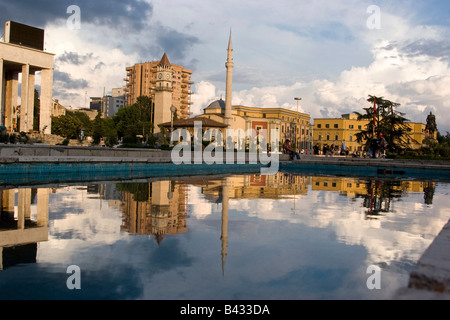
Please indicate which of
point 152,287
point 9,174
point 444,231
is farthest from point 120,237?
point 9,174

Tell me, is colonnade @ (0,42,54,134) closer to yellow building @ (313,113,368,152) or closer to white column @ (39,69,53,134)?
white column @ (39,69,53,134)

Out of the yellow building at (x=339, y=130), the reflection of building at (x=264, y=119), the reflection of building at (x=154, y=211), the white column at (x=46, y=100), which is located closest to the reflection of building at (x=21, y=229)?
the reflection of building at (x=154, y=211)

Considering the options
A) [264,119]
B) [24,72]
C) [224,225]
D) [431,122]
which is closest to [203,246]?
[224,225]

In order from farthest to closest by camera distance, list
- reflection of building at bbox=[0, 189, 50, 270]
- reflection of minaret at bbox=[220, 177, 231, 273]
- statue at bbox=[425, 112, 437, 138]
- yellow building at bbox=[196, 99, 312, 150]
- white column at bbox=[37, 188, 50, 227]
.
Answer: yellow building at bbox=[196, 99, 312, 150]
statue at bbox=[425, 112, 437, 138]
white column at bbox=[37, 188, 50, 227]
reflection of minaret at bbox=[220, 177, 231, 273]
reflection of building at bbox=[0, 189, 50, 270]

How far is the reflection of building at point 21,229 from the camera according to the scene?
14.0ft

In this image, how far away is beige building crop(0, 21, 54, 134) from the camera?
3070 centimetres

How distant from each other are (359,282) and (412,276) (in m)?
0.47

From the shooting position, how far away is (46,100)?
3284 cm

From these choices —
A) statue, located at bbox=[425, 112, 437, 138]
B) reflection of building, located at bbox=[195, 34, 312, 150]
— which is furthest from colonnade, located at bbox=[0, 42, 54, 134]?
statue, located at bbox=[425, 112, 437, 138]

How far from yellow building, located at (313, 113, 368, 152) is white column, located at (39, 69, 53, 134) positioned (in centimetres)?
5918

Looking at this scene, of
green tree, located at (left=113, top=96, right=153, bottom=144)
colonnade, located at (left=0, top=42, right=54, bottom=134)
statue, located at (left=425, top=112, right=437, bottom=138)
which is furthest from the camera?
statue, located at (left=425, top=112, right=437, bottom=138)

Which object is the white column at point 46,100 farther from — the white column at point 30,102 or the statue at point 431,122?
the statue at point 431,122

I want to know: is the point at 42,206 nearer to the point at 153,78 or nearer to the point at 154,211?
the point at 154,211

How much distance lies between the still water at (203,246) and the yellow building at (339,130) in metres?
73.5
